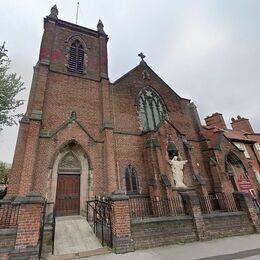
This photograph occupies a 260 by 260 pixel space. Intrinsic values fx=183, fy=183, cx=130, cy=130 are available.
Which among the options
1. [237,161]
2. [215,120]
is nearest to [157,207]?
[237,161]

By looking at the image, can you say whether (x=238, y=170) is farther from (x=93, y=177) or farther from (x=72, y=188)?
(x=72, y=188)

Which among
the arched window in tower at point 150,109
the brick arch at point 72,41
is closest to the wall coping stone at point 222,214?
the arched window in tower at point 150,109

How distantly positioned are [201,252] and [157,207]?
4.62 meters

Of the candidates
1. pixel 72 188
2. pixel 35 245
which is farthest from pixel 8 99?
pixel 35 245

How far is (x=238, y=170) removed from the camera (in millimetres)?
17109

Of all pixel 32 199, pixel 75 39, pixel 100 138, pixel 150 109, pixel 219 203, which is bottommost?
pixel 219 203

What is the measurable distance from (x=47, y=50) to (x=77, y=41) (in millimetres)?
3562

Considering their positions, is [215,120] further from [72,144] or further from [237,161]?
[72,144]

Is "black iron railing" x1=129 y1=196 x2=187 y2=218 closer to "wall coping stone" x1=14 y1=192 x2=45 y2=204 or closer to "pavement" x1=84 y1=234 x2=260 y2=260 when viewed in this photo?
"pavement" x1=84 y1=234 x2=260 y2=260

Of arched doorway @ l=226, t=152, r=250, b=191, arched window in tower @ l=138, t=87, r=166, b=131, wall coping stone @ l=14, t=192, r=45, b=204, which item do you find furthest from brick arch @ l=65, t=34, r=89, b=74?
arched doorway @ l=226, t=152, r=250, b=191

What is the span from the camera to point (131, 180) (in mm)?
12281

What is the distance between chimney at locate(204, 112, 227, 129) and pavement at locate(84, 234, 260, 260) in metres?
23.5

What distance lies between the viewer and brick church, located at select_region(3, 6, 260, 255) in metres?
10.5

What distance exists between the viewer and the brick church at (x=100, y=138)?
1045 cm
